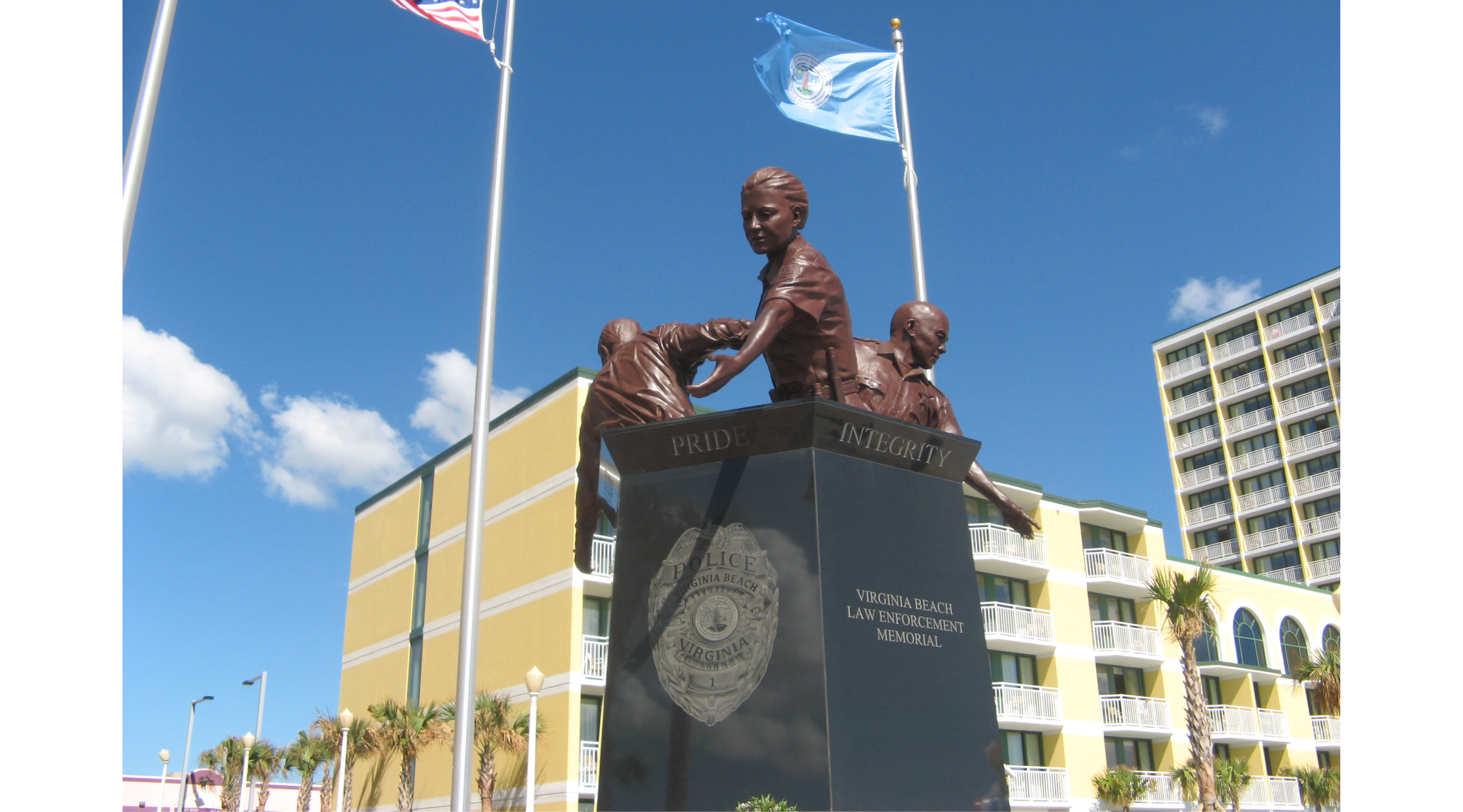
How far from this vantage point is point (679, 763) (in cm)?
378

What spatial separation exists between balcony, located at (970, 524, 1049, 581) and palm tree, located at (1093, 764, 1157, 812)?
21.9 ft

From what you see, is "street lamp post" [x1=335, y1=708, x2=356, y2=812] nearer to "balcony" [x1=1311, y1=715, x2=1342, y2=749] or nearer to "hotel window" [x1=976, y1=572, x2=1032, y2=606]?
"hotel window" [x1=976, y1=572, x2=1032, y2=606]

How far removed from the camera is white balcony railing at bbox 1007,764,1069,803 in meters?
32.1

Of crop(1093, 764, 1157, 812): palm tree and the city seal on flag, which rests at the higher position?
the city seal on flag

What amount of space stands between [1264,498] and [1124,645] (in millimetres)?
30960

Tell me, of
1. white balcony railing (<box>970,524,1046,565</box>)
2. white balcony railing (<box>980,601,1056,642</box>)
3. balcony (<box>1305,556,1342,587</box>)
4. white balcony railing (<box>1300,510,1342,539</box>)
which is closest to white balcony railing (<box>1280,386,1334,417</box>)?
white balcony railing (<box>1300,510,1342,539</box>)

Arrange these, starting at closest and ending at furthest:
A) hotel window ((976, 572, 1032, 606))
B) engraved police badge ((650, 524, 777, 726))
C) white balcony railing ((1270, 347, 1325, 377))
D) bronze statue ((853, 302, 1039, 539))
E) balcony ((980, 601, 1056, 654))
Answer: engraved police badge ((650, 524, 777, 726))
bronze statue ((853, 302, 1039, 539))
balcony ((980, 601, 1056, 654))
hotel window ((976, 572, 1032, 606))
white balcony railing ((1270, 347, 1325, 377))

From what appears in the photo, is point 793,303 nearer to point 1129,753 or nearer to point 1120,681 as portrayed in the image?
point 1129,753

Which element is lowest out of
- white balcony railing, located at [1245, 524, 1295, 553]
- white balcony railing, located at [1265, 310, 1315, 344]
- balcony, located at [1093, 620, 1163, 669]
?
balcony, located at [1093, 620, 1163, 669]

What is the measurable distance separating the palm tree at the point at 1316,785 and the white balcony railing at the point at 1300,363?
91.2 feet

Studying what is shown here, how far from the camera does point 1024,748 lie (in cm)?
3425

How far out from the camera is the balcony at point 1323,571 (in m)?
57.8

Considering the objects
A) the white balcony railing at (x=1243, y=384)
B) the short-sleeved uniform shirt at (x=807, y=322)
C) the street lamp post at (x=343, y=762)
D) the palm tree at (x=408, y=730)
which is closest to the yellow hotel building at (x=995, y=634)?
the palm tree at (x=408, y=730)

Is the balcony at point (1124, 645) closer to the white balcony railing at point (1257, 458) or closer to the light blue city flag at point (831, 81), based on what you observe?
the light blue city flag at point (831, 81)
